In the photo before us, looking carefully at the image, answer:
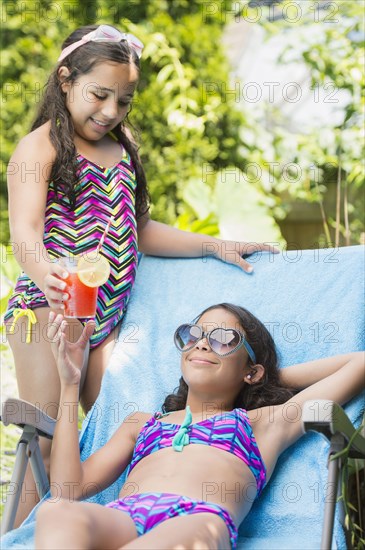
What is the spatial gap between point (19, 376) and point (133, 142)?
102 cm

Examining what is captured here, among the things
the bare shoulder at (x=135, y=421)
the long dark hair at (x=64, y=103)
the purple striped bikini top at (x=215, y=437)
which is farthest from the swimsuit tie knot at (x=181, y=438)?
the long dark hair at (x=64, y=103)

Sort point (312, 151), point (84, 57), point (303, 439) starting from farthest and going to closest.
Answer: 1. point (312, 151)
2. point (84, 57)
3. point (303, 439)

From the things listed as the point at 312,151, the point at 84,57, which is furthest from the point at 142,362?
the point at 312,151

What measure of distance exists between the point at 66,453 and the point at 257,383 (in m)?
0.67

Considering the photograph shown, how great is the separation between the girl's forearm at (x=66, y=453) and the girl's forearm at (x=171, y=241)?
91 centimetres

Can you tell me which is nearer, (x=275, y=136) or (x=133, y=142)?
(x=133, y=142)

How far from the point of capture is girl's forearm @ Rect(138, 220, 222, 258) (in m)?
3.35

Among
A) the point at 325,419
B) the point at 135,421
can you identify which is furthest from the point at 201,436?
the point at 325,419

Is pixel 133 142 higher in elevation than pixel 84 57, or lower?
lower

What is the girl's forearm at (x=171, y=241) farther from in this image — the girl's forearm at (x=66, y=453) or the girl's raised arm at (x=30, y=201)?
the girl's forearm at (x=66, y=453)

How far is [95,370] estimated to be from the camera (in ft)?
10.2

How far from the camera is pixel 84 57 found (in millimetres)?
2975

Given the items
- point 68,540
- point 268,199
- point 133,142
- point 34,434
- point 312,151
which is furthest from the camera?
point 268,199

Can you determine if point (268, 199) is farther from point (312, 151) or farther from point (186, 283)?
point (186, 283)
